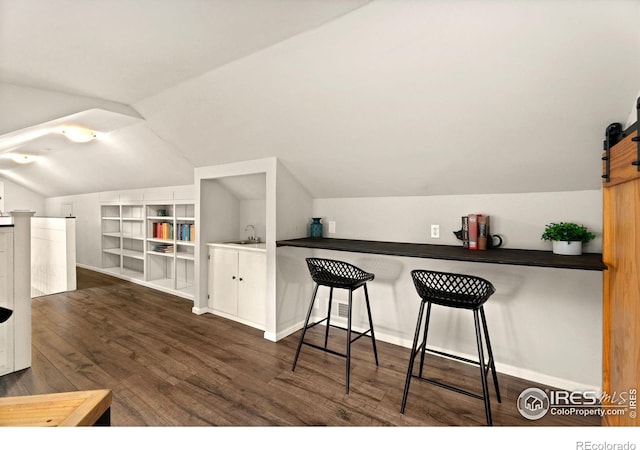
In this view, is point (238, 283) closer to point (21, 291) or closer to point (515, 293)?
point (21, 291)

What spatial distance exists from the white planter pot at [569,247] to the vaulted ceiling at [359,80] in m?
0.41

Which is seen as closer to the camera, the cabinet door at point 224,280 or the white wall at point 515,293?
the white wall at point 515,293

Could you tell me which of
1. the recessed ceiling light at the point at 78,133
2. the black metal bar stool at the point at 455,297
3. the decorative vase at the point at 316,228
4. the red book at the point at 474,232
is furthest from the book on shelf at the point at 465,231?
the recessed ceiling light at the point at 78,133

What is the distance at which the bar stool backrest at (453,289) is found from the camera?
1854mm

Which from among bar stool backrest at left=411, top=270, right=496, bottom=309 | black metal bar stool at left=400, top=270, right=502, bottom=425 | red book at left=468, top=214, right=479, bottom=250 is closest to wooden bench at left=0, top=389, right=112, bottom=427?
black metal bar stool at left=400, top=270, right=502, bottom=425

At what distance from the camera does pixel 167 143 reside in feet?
11.7

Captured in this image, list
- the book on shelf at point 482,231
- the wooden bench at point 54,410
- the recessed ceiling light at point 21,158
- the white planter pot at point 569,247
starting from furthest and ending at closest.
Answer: the recessed ceiling light at point 21,158
the book on shelf at point 482,231
the white planter pot at point 569,247
the wooden bench at point 54,410

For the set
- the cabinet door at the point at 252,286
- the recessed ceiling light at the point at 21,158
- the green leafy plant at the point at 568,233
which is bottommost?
the cabinet door at the point at 252,286

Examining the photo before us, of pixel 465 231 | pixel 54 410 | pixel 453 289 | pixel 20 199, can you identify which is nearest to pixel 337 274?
pixel 453 289

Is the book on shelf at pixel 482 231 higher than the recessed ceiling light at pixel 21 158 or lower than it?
lower

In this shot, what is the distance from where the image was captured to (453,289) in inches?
80.7

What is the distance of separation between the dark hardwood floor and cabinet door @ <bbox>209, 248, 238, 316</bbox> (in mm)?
225

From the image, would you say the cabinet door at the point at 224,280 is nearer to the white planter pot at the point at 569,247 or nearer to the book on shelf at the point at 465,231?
the book on shelf at the point at 465,231

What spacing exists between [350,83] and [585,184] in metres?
1.71
